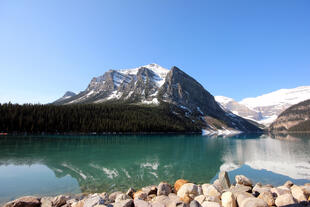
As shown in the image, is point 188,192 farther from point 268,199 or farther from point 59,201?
point 59,201

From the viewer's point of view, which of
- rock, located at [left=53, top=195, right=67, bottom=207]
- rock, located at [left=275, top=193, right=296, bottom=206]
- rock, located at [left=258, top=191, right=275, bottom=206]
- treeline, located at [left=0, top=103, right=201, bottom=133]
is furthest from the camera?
treeline, located at [left=0, top=103, right=201, bottom=133]

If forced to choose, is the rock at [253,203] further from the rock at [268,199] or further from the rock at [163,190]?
the rock at [163,190]

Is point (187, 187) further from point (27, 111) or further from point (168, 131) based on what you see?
point (168, 131)

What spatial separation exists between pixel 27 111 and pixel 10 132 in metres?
19.9

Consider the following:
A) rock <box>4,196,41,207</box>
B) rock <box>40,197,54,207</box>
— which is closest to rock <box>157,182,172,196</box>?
rock <box>40,197,54,207</box>

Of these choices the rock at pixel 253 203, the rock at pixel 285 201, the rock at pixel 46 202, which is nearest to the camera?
the rock at pixel 253 203

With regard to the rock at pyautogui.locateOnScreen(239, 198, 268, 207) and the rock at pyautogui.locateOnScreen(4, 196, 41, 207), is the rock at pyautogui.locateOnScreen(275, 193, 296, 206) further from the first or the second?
the rock at pyautogui.locateOnScreen(4, 196, 41, 207)

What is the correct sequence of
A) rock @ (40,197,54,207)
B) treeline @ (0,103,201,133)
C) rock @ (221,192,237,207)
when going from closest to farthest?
rock @ (221,192,237,207), rock @ (40,197,54,207), treeline @ (0,103,201,133)

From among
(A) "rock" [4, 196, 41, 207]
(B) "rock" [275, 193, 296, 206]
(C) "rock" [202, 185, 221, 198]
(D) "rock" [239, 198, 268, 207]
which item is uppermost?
(D) "rock" [239, 198, 268, 207]

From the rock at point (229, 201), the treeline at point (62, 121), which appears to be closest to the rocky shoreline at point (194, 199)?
the rock at point (229, 201)

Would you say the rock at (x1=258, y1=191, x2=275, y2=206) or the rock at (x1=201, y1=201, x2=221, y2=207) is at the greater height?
the rock at (x1=201, y1=201, x2=221, y2=207)

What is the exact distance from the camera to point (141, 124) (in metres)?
166

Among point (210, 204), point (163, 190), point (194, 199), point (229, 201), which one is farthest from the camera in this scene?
point (163, 190)

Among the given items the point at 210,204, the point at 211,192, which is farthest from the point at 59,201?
the point at 211,192
